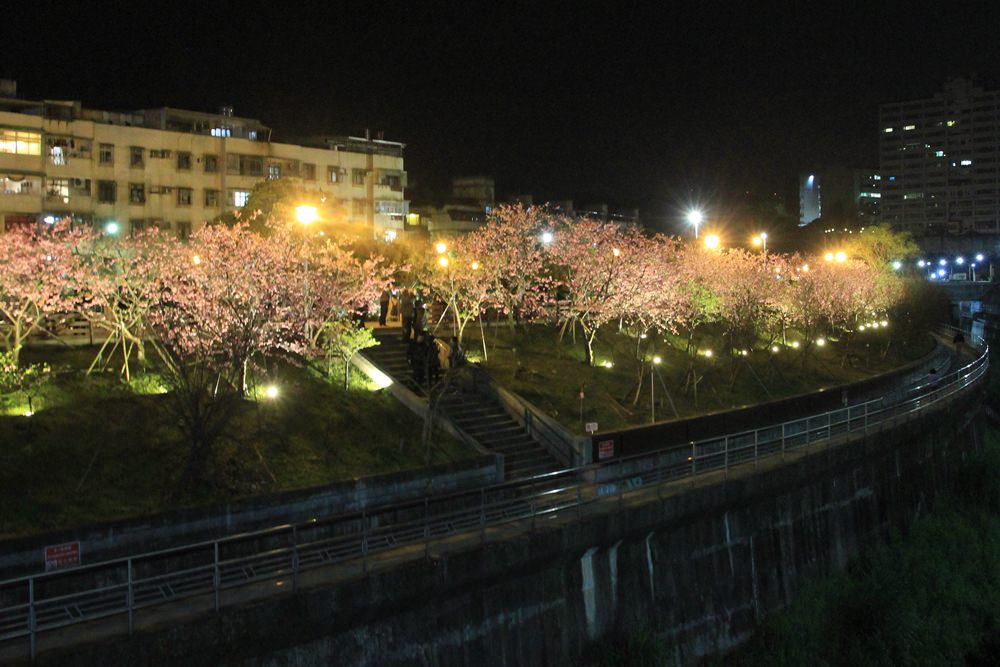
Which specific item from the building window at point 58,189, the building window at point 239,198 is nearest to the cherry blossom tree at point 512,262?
the building window at point 239,198

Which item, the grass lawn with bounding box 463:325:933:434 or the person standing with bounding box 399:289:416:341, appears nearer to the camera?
→ the grass lawn with bounding box 463:325:933:434

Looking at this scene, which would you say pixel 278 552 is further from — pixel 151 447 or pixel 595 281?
pixel 595 281

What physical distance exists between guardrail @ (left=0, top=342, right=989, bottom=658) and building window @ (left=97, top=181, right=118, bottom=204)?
40.2m

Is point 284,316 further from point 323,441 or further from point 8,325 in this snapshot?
point 8,325

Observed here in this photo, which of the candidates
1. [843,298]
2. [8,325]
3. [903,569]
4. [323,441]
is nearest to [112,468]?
[323,441]

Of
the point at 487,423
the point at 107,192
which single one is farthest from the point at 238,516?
the point at 107,192

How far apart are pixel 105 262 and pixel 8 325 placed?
13.4 feet

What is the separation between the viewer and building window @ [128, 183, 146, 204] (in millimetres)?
52781

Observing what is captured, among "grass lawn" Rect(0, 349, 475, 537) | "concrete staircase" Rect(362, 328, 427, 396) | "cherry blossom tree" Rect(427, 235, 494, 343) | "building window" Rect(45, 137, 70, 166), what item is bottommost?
"grass lawn" Rect(0, 349, 475, 537)

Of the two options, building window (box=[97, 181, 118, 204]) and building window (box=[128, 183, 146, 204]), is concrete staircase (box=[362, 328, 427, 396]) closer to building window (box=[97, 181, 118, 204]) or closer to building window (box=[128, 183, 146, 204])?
building window (box=[97, 181, 118, 204])

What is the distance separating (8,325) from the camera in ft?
83.8

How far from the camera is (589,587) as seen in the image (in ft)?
55.3

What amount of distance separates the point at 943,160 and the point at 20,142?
514 feet

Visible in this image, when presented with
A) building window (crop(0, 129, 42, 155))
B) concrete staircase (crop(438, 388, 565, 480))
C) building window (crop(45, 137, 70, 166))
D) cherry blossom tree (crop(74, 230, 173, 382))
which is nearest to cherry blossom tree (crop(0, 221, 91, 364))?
cherry blossom tree (crop(74, 230, 173, 382))
